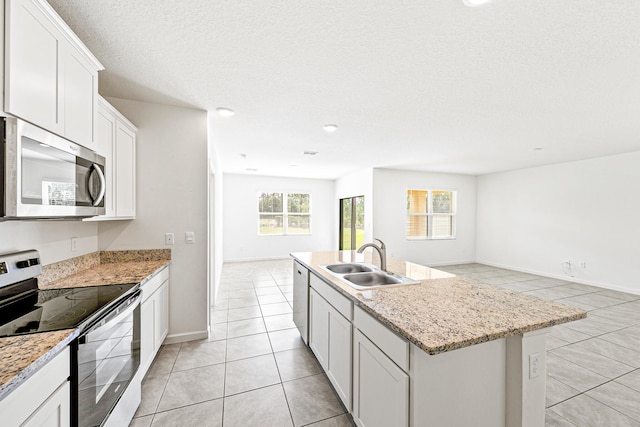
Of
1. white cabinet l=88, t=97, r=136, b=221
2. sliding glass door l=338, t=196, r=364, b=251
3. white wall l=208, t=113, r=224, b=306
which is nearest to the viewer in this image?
white cabinet l=88, t=97, r=136, b=221

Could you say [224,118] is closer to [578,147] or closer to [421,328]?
[421,328]

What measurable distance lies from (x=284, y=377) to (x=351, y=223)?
5.54 m

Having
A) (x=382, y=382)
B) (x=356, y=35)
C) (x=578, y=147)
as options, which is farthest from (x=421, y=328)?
(x=578, y=147)

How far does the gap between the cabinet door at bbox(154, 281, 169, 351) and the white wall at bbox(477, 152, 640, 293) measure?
23.3 feet

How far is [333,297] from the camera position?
1868mm

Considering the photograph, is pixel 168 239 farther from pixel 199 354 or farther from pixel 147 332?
pixel 199 354

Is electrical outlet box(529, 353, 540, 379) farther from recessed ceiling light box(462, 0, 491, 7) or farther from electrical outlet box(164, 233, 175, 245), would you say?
electrical outlet box(164, 233, 175, 245)

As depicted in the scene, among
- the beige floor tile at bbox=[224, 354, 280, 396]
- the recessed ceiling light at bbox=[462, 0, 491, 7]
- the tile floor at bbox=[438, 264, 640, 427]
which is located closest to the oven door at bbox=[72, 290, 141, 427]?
the beige floor tile at bbox=[224, 354, 280, 396]

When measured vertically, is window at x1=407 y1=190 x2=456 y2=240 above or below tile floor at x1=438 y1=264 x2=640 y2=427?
above

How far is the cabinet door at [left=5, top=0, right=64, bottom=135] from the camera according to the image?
1075mm

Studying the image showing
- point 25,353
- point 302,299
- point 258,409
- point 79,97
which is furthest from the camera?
point 302,299

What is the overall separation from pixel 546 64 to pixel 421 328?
7.07 feet

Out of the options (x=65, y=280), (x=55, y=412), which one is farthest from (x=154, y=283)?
(x=55, y=412)

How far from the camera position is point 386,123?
3.17 metres
